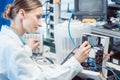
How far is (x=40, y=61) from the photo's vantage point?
1933 mm

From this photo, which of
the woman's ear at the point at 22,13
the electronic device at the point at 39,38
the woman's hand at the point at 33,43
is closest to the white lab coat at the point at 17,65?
the woman's ear at the point at 22,13

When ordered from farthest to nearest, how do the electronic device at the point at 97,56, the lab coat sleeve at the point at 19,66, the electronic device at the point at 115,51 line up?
the electronic device at the point at 115,51 < the electronic device at the point at 97,56 < the lab coat sleeve at the point at 19,66

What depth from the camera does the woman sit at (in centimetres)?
138

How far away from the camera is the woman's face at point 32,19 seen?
149 centimetres

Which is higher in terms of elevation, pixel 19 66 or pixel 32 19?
pixel 32 19

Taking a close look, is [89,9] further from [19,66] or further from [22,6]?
[19,66]

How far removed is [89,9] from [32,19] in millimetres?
804

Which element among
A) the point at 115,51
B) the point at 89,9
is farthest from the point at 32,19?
the point at 89,9

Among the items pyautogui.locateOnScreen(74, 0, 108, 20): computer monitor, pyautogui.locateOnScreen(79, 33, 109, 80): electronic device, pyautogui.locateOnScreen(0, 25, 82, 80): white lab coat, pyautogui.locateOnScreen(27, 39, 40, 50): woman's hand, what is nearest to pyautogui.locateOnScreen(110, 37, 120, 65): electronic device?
pyautogui.locateOnScreen(79, 33, 109, 80): electronic device

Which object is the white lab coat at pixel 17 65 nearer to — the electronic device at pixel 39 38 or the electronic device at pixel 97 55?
the electronic device at pixel 97 55

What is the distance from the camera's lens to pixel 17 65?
136 cm

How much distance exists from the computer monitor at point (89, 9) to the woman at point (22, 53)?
622 mm

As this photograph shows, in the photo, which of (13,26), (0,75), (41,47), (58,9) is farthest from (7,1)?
(0,75)

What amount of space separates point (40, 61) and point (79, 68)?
501 mm
